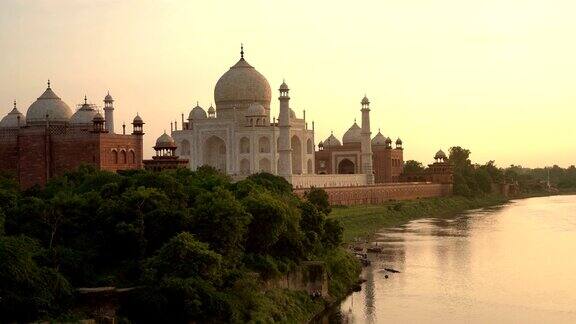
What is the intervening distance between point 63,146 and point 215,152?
56.8ft

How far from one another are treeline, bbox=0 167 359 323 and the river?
3004 mm

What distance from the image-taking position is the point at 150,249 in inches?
728

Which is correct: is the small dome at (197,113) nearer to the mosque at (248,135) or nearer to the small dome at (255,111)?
the mosque at (248,135)

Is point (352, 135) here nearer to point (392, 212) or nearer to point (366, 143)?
point (366, 143)

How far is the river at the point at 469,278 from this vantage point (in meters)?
22.2

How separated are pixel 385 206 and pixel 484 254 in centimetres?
2075

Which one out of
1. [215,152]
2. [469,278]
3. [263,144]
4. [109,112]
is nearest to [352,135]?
[215,152]

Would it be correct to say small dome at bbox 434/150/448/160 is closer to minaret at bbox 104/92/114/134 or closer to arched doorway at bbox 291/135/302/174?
arched doorway at bbox 291/135/302/174

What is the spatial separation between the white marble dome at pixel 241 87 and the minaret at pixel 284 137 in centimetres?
283

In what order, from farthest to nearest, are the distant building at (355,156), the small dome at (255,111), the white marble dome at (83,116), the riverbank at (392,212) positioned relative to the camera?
the distant building at (355,156) → the small dome at (255,111) → the riverbank at (392,212) → the white marble dome at (83,116)

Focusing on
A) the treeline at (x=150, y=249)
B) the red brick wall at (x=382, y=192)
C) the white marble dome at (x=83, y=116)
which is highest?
the white marble dome at (x=83, y=116)

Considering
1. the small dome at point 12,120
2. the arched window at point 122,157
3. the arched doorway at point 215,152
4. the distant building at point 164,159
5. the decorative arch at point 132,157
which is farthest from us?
the arched doorway at point 215,152

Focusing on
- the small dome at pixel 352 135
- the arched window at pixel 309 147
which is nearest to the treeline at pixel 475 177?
the small dome at pixel 352 135

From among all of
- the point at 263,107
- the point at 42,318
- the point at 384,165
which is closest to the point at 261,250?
the point at 42,318
